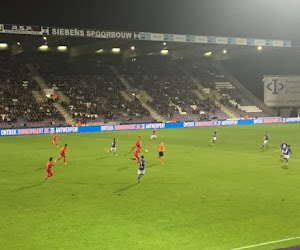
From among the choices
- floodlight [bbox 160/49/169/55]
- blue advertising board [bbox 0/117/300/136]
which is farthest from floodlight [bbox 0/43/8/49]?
floodlight [bbox 160/49/169/55]

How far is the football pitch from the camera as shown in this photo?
1191 centimetres

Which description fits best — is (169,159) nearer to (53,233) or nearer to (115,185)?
(115,185)

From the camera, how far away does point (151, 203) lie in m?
15.9

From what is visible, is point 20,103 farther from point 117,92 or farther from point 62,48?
point 117,92

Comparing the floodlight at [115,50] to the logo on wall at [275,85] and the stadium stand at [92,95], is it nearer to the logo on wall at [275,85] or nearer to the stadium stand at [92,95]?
the stadium stand at [92,95]

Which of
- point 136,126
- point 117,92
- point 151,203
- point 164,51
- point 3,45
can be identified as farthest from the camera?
point 164,51

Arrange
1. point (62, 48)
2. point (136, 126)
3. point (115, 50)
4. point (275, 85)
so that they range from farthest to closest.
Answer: point (275, 85), point (115, 50), point (62, 48), point (136, 126)

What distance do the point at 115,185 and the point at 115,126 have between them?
125ft

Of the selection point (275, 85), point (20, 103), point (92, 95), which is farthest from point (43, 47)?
point (275, 85)

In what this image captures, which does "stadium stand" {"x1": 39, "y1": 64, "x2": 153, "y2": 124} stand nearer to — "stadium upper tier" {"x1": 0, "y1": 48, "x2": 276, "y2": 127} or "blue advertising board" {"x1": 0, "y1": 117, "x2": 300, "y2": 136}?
"stadium upper tier" {"x1": 0, "y1": 48, "x2": 276, "y2": 127}

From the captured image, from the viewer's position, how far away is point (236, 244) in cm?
1139

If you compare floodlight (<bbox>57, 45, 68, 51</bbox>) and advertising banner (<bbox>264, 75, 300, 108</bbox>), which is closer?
floodlight (<bbox>57, 45, 68, 51</bbox>)

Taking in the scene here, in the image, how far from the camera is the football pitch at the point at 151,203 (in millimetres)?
11914

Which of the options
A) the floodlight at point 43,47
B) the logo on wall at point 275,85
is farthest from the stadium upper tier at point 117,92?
the logo on wall at point 275,85
